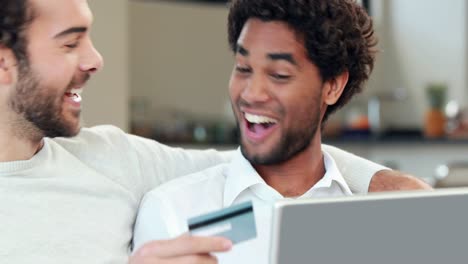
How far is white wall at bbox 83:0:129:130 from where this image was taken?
2.95 meters

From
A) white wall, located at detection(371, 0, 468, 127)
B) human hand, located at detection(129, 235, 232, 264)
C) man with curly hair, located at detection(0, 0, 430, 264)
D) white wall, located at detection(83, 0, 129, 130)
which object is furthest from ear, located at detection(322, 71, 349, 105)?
white wall, located at detection(371, 0, 468, 127)

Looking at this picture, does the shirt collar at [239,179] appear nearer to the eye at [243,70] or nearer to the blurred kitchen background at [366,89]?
the eye at [243,70]

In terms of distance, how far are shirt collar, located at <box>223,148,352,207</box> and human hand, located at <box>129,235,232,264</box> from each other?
1.81 feet

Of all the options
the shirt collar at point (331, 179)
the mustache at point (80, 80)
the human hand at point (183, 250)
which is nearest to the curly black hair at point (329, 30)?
the shirt collar at point (331, 179)

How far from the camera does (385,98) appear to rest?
6309 mm

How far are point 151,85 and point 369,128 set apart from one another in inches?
63.3

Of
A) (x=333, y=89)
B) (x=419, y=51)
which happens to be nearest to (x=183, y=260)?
(x=333, y=89)

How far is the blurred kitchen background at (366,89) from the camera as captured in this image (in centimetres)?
548

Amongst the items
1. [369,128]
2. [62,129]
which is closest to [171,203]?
[62,129]

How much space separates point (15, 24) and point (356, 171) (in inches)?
33.6

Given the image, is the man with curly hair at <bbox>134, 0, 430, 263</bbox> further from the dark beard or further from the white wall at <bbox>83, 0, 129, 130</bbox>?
the white wall at <bbox>83, 0, 129, 130</bbox>

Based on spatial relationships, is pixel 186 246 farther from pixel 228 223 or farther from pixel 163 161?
pixel 163 161

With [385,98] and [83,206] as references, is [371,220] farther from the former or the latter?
[385,98]

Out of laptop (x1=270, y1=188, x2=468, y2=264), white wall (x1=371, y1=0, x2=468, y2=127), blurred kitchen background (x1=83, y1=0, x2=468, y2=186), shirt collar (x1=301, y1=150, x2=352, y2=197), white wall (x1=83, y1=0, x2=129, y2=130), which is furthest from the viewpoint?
white wall (x1=371, y1=0, x2=468, y2=127)
